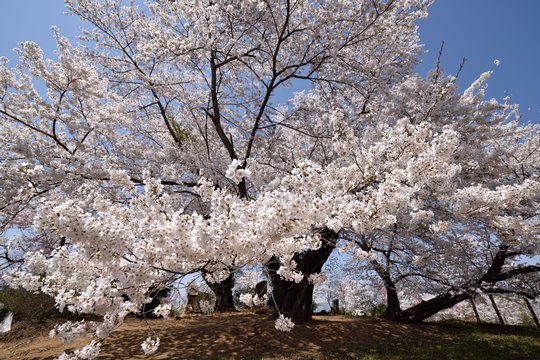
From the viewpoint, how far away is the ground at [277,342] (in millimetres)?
7201

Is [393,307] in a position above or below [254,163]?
below

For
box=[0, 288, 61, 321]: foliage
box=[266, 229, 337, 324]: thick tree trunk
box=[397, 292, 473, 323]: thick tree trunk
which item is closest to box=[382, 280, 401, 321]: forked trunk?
box=[397, 292, 473, 323]: thick tree trunk

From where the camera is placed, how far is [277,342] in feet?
25.5

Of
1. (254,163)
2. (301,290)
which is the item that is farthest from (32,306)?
(254,163)

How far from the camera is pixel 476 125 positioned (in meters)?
9.23

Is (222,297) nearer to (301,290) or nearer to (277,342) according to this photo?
(301,290)

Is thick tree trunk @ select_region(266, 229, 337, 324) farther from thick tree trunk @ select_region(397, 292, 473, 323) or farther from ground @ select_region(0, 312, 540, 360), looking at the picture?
thick tree trunk @ select_region(397, 292, 473, 323)

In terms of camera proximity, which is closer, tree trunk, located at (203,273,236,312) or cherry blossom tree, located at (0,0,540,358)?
cherry blossom tree, located at (0,0,540,358)

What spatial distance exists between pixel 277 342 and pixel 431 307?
6.22m

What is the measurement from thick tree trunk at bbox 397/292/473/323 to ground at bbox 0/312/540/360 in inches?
29.7

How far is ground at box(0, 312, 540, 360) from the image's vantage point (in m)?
7.20

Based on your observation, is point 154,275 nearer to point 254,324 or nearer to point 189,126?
point 254,324

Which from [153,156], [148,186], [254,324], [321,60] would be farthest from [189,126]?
[148,186]

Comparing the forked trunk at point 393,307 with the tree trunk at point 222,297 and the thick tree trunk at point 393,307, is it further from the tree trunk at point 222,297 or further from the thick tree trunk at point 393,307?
the tree trunk at point 222,297
